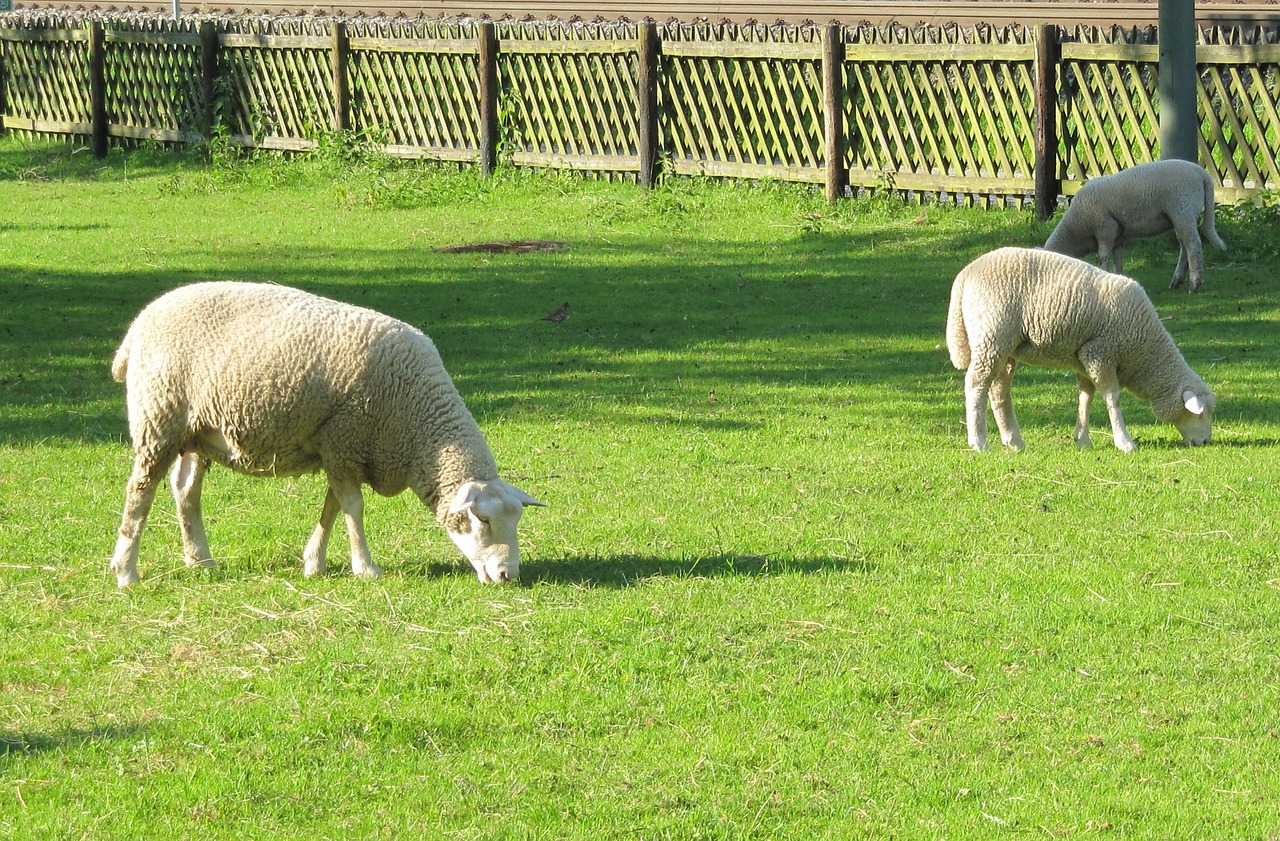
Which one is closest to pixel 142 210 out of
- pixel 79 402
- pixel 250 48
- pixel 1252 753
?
pixel 250 48

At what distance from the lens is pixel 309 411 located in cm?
642

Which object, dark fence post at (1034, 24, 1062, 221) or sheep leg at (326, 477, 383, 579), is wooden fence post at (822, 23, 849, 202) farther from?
sheep leg at (326, 477, 383, 579)

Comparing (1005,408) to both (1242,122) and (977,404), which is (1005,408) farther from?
(1242,122)

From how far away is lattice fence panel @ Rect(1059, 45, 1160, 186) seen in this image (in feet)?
48.7

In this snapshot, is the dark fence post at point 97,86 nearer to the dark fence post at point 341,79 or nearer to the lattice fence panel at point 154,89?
the lattice fence panel at point 154,89

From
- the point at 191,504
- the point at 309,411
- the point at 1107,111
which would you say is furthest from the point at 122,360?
the point at 1107,111

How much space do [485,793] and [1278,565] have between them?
143 inches

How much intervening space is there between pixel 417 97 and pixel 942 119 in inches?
271

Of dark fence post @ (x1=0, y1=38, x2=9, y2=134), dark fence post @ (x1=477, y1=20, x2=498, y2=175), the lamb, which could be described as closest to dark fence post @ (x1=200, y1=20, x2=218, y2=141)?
dark fence post @ (x1=477, y1=20, x2=498, y2=175)

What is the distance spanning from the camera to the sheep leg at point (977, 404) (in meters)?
8.88

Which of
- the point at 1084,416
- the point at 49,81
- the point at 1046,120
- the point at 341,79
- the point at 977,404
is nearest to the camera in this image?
the point at 977,404

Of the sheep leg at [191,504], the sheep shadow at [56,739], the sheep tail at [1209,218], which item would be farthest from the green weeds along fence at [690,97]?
the sheep shadow at [56,739]

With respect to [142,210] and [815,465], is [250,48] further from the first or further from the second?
[815,465]

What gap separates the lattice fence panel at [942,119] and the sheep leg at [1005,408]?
6.91 meters
